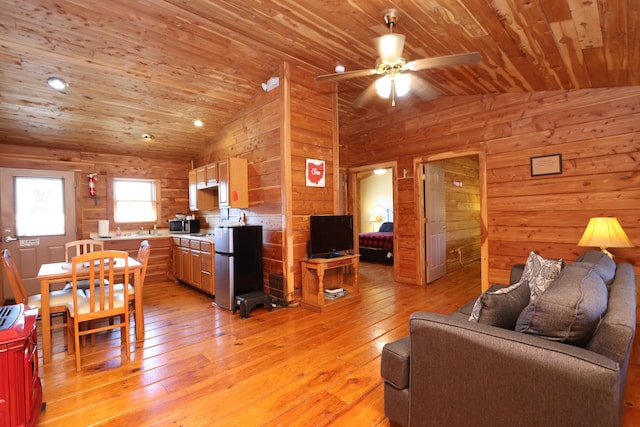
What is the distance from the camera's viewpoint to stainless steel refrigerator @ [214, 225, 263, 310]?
3852 mm

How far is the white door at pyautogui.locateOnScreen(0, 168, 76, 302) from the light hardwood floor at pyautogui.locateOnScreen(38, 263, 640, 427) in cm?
236

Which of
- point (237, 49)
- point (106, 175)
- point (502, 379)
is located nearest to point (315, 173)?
point (237, 49)

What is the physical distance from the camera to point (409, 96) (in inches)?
183

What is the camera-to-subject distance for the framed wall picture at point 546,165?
370cm

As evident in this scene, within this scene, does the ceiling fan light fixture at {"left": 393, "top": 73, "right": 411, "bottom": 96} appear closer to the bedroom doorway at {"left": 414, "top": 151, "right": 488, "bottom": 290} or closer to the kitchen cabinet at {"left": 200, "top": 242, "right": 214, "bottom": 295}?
the bedroom doorway at {"left": 414, "top": 151, "right": 488, "bottom": 290}

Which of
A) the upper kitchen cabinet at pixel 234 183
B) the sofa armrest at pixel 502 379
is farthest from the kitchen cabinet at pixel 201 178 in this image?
the sofa armrest at pixel 502 379

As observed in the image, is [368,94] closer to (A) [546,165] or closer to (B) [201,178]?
(A) [546,165]

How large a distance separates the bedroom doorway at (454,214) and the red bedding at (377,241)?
4.18ft

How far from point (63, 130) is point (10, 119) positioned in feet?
1.87

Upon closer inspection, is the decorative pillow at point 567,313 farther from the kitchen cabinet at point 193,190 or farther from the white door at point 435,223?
the kitchen cabinet at point 193,190

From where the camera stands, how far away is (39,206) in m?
4.88

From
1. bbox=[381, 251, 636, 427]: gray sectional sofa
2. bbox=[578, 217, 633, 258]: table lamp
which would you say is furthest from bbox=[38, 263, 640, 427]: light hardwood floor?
bbox=[578, 217, 633, 258]: table lamp

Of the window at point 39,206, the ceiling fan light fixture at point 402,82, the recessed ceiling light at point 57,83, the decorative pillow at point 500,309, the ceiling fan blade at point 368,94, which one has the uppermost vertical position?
the recessed ceiling light at point 57,83

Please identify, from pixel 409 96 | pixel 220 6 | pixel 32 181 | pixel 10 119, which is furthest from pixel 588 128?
pixel 32 181
